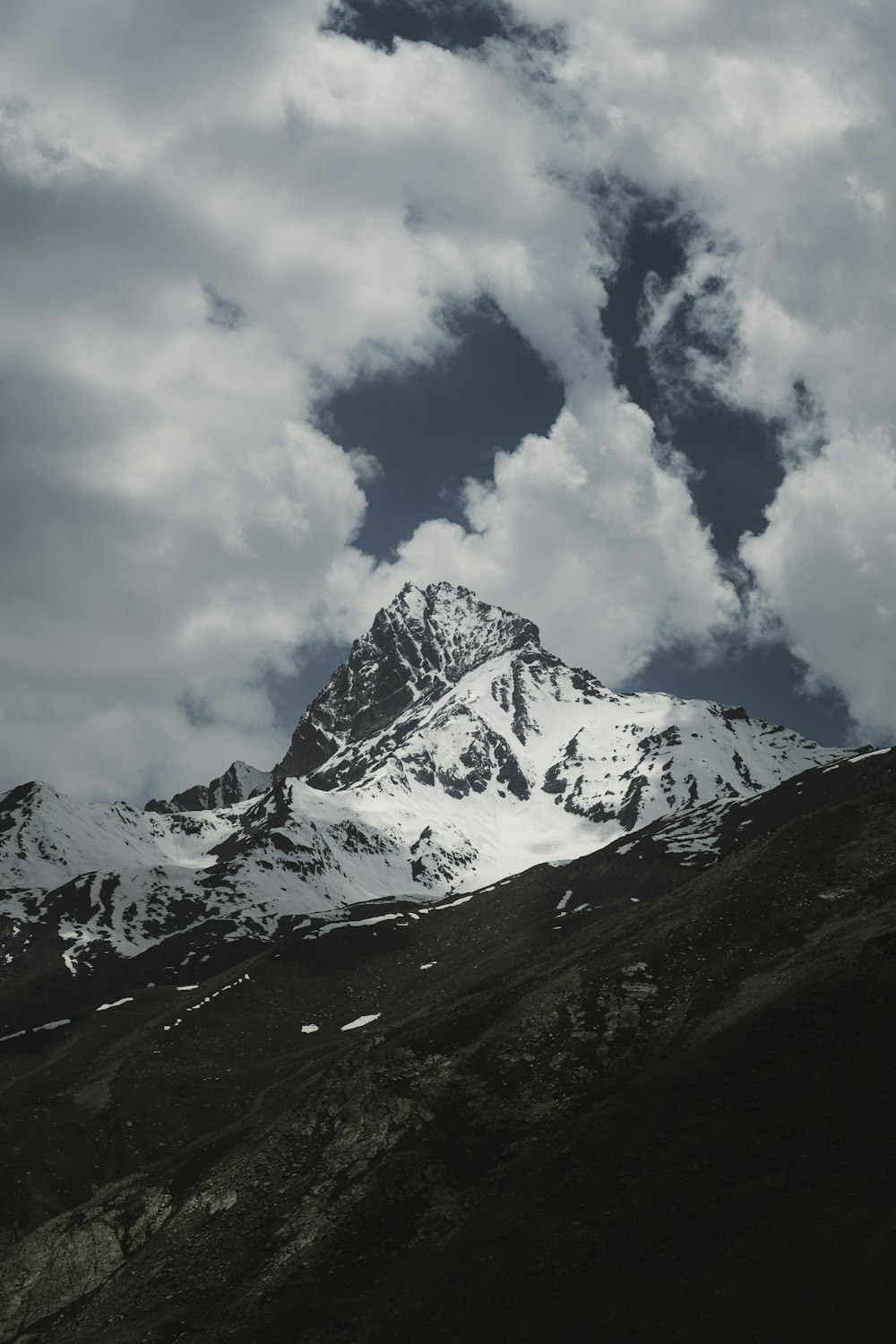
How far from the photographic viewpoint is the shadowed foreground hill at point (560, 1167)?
4247 cm

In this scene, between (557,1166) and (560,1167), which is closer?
(560,1167)

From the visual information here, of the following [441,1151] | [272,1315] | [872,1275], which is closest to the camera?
[872,1275]

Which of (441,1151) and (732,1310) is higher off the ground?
(441,1151)

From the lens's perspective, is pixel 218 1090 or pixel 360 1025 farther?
pixel 360 1025

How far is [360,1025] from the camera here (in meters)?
146

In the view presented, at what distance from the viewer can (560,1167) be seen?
57125mm

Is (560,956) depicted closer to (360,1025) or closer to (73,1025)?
(360,1025)

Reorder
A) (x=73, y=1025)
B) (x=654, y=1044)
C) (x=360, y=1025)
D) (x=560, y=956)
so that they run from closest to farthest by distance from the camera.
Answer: (x=654, y=1044)
(x=560, y=956)
(x=360, y=1025)
(x=73, y=1025)

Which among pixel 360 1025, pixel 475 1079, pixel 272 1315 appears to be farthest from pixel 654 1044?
pixel 360 1025

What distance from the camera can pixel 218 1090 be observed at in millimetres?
120562

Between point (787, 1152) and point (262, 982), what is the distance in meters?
130

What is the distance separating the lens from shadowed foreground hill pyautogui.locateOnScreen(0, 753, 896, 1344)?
42469 mm

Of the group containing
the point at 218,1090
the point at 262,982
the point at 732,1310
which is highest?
the point at 262,982

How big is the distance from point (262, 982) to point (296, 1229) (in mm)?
111852
